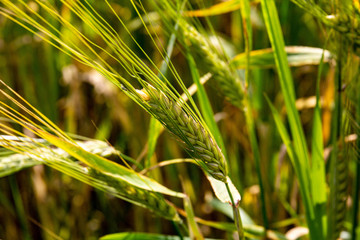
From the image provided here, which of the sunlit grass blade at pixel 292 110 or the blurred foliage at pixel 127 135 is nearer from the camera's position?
the sunlit grass blade at pixel 292 110

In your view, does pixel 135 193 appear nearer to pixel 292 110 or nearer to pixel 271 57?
pixel 292 110

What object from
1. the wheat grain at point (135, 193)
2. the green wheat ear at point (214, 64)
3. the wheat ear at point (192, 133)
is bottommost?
the wheat grain at point (135, 193)

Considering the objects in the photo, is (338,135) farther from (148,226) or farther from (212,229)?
(148,226)

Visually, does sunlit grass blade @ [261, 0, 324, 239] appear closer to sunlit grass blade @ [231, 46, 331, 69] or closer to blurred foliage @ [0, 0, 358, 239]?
sunlit grass blade @ [231, 46, 331, 69]

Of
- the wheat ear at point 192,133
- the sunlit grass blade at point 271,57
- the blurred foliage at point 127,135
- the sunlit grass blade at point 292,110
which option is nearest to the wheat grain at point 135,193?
the wheat ear at point 192,133

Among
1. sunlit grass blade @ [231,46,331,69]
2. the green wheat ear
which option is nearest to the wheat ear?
the green wheat ear

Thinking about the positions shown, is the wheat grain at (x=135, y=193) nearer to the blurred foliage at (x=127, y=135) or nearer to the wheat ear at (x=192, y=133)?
the wheat ear at (x=192, y=133)

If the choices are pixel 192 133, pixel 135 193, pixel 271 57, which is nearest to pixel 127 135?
pixel 271 57

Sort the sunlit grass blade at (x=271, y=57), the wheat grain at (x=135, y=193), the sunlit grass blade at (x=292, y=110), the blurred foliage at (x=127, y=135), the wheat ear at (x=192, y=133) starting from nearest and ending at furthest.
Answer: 1. the wheat ear at (x=192, y=133)
2. the wheat grain at (x=135, y=193)
3. the sunlit grass blade at (x=292, y=110)
4. the sunlit grass blade at (x=271, y=57)
5. the blurred foliage at (x=127, y=135)

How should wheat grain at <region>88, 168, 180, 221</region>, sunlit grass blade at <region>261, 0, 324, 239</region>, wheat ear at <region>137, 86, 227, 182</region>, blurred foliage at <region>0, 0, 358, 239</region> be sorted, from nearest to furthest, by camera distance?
1. wheat ear at <region>137, 86, 227, 182</region>
2. wheat grain at <region>88, 168, 180, 221</region>
3. sunlit grass blade at <region>261, 0, 324, 239</region>
4. blurred foliage at <region>0, 0, 358, 239</region>
